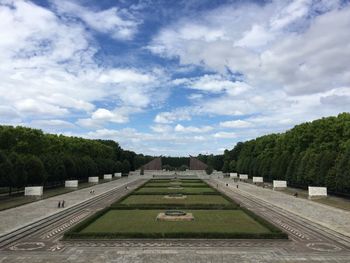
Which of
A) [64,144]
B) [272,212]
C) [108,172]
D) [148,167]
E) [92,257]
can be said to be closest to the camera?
[92,257]

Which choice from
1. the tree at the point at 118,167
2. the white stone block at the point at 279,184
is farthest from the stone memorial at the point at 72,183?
the tree at the point at 118,167

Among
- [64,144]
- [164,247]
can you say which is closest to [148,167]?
[64,144]

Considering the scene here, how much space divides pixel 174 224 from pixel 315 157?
1285 inches

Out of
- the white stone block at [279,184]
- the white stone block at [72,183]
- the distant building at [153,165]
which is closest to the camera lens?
the white stone block at [279,184]

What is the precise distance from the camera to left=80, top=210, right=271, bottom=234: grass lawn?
2483 cm

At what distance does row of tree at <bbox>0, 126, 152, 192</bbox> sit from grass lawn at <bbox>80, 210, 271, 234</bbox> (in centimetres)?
1827

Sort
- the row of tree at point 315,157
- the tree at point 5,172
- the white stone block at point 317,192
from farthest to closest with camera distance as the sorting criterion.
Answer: the row of tree at point 315,157
the white stone block at point 317,192
the tree at point 5,172

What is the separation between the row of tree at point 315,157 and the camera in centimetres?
4791

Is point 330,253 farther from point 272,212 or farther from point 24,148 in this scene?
point 24,148

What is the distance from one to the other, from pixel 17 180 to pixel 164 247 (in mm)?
31389

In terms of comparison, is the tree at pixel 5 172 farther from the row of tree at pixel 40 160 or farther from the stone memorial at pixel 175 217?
the stone memorial at pixel 175 217

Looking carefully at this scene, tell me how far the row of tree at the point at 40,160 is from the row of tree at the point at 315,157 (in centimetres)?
3434

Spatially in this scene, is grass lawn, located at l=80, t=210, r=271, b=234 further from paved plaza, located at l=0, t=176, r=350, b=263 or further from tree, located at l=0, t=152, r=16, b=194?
tree, located at l=0, t=152, r=16, b=194

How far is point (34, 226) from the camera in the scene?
88.4 feet
